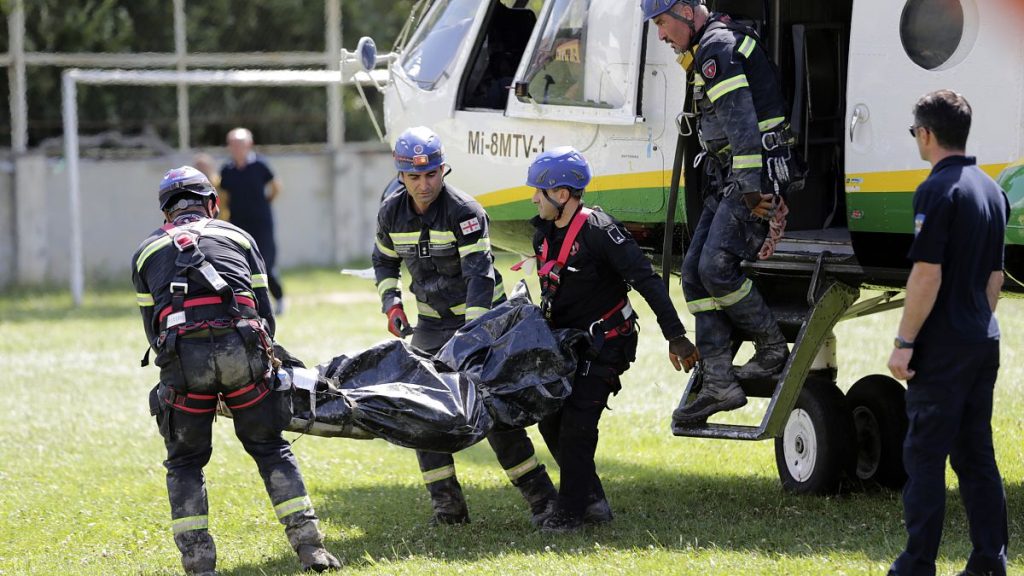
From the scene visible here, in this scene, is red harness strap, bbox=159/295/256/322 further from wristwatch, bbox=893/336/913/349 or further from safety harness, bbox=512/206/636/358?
wristwatch, bbox=893/336/913/349

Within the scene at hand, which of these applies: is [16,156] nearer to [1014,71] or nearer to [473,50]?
[473,50]

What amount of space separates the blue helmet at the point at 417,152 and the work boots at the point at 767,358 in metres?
1.90

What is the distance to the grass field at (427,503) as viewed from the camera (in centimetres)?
638

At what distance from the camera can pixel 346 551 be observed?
22.5 ft

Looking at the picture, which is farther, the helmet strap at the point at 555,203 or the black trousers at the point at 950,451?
the helmet strap at the point at 555,203

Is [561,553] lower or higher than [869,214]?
lower

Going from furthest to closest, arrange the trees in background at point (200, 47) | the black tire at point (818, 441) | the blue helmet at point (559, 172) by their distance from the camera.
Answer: the trees in background at point (200, 47)
the black tire at point (818, 441)
the blue helmet at point (559, 172)

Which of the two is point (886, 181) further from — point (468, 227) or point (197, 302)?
point (197, 302)

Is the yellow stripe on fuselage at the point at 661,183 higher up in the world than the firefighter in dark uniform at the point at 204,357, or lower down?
higher up

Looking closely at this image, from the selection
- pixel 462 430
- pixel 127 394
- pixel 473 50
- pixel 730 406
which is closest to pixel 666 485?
pixel 730 406

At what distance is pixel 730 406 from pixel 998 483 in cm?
174

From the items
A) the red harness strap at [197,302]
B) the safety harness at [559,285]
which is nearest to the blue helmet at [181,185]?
the red harness strap at [197,302]

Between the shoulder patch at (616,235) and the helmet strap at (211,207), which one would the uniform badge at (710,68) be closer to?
the shoulder patch at (616,235)

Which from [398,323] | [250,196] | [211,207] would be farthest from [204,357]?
[250,196]
